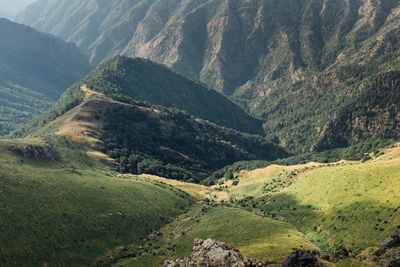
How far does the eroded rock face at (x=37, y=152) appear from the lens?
508 ft

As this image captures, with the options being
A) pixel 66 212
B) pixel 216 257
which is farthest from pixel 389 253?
pixel 66 212

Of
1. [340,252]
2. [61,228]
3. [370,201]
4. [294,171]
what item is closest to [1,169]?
[61,228]

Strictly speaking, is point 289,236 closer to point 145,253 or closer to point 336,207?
point 336,207

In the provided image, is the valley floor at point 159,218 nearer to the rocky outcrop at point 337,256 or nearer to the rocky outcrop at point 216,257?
the rocky outcrop at point 337,256

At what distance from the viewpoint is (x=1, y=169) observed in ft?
397

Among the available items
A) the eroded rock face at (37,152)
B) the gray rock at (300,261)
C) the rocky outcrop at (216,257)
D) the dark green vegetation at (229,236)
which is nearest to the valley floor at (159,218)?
the dark green vegetation at (229,236)

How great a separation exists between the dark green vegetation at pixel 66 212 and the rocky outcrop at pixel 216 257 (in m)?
39.8

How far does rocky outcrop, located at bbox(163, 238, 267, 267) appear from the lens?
5956 cm

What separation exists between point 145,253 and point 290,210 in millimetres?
57871

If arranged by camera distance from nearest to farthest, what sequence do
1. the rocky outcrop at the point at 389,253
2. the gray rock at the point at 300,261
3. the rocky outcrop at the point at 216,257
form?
the rocky outcrop at the point at 389,253 → the gray rock at the point at 300,261 → the rocky outcrop at the point at 216,257

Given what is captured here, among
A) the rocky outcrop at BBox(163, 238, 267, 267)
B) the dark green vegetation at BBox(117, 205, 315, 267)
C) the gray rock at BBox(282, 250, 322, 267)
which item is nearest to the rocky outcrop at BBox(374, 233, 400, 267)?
the gray rock at BBox(282, 250, 322, 267)

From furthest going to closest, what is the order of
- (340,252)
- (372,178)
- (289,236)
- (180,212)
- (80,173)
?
(80,173) < (180,212) < (372,178) < (289,236) < (340,252)

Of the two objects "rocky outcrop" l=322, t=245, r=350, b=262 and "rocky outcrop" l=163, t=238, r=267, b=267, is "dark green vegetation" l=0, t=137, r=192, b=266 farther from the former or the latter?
"rocky outcrop" l=322, t=245, r=350, b=262

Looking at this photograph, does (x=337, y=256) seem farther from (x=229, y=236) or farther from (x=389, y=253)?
(x=229, y=236)
